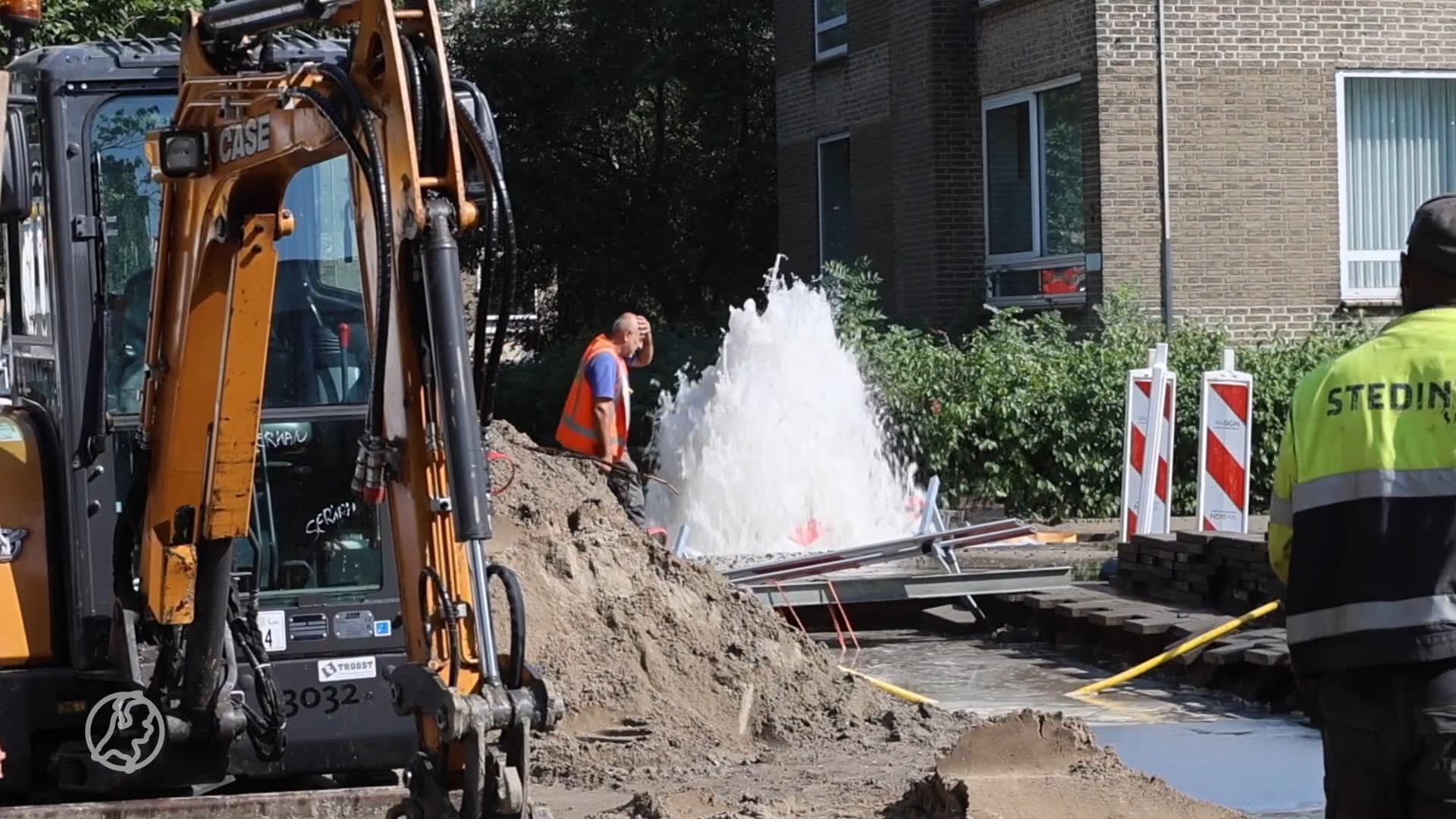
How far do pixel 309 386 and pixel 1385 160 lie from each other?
568 inches

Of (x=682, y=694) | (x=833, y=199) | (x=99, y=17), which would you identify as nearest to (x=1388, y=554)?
(x=682, y=694)

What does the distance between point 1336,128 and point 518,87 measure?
559 inches

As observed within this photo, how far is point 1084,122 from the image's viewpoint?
1886 centimetres

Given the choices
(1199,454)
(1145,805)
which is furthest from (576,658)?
(1199,454)

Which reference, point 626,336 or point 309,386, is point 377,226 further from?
point 626,336

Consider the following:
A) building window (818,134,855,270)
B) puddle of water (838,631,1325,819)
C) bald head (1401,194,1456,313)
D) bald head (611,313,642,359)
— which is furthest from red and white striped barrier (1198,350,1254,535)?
building window (818,134,855,270)

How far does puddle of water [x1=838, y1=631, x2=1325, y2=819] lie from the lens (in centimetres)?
820

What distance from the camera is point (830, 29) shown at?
24.3 meters

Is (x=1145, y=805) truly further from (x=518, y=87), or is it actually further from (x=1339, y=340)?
(x=518, y=87)

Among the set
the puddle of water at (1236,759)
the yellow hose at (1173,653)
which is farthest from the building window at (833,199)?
the puddle of water at (1236,759)

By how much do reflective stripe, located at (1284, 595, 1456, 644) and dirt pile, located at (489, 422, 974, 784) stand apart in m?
4.88

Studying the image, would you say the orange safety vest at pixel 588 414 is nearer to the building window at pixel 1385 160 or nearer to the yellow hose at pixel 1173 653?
the yellow hose at pixel 1173 653

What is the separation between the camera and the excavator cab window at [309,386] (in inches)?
262

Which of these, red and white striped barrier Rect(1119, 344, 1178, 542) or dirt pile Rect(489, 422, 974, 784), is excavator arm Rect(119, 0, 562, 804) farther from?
red and white striped barrier Rect(1119, 344, 1178, 542)
